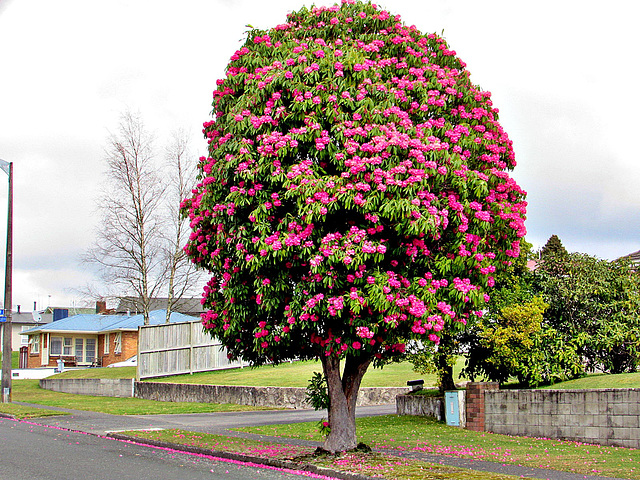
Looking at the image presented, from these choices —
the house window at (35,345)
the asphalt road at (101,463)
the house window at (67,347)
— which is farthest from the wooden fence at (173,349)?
the house window at (35,345)

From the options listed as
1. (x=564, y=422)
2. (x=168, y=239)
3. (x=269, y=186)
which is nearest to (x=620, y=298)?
(x=564, y=422)

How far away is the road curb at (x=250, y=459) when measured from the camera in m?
10.3

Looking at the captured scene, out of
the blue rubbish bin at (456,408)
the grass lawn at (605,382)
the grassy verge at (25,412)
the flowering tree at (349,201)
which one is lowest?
the grassy verge at (25,412)

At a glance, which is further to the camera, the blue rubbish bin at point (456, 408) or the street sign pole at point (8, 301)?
the street sign pole at point (8, 301)

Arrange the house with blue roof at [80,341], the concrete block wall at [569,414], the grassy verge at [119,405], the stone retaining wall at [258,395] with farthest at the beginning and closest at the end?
the house with blue roof at [80,341] < the stone retaining wall at [258,395] < the grassy verge at [119,405] < the concrete block wall at [569,414]

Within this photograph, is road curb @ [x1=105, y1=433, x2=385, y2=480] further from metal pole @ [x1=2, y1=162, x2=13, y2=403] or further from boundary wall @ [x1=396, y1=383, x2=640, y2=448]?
metal pole @ [x1=2, y1=162, x2=13, y2=403]

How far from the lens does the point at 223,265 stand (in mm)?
11953

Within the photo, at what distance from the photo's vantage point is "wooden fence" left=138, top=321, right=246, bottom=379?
3000cm

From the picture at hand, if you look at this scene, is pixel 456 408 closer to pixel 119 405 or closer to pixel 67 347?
pixel 119 405

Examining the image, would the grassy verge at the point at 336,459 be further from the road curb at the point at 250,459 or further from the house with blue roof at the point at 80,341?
the house with blue roof at the point at 80,341

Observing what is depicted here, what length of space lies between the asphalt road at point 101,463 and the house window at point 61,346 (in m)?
35.7

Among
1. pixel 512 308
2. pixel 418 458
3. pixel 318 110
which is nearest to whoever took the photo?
pixel 318 110

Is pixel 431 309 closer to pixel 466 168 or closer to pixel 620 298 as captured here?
pixel 466 168

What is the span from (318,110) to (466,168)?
2.59 m
